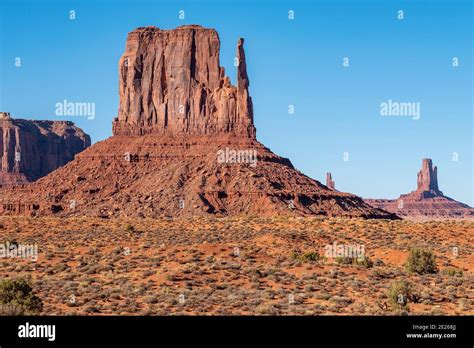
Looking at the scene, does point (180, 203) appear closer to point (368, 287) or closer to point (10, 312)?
point (368, 287)

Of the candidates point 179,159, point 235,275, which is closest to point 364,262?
point 235,275

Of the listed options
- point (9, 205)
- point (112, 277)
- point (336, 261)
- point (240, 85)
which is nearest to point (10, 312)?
point (112, 277)

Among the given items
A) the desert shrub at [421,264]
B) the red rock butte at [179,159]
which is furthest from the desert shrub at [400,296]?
the red rock butte at [179,159]

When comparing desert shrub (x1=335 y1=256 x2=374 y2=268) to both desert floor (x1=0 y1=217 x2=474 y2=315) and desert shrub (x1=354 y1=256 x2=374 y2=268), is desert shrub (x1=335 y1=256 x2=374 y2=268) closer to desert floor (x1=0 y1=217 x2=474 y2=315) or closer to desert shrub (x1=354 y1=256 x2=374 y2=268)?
desert shrub (x1=354 y1=256 x2=374 y2=268)

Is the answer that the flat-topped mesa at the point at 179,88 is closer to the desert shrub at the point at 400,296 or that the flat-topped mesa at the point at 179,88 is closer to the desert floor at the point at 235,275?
the desert floor at the point at 235,275

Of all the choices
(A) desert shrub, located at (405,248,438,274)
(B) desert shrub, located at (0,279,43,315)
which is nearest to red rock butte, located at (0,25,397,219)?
(A) desert shrub, located at (405,248,438,274)

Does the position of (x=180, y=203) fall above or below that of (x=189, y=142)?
below

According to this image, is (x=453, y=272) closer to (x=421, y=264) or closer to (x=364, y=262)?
(x=421, y=264)
